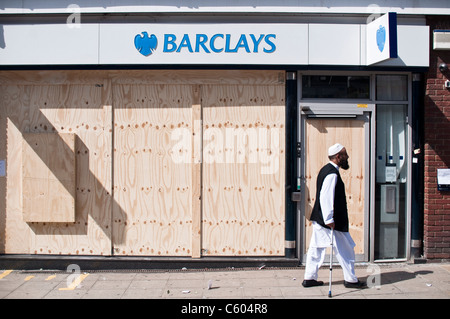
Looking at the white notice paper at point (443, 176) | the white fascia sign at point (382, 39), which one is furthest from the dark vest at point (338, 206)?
the white notice paper at point (443, 176)

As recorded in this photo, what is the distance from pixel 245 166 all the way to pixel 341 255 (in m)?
2.03

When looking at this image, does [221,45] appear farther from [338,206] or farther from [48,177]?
[48,177]

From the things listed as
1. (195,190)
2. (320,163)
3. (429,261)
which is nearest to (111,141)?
(195,190)

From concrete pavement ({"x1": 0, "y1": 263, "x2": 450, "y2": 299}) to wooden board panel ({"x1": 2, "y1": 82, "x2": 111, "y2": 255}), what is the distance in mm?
461

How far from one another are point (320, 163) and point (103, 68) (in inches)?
143

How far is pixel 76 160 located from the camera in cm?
739

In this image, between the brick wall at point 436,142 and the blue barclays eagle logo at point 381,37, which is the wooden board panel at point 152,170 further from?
the brick wall at point 436,142

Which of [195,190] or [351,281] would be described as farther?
[195,190]

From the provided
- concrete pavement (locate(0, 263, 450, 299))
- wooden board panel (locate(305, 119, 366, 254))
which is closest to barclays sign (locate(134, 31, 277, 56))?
wooden board panel (locate(305, 119, 366, 254))

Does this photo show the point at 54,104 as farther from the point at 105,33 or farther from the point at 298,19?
the point at 298,19

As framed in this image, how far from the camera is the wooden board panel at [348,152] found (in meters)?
7.36

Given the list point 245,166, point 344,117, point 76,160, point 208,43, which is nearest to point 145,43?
point 208,43

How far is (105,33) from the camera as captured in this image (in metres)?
7.17

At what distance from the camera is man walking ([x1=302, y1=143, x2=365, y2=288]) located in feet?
19.8
